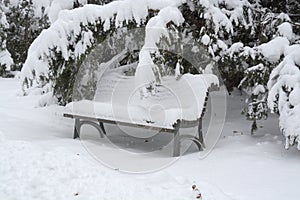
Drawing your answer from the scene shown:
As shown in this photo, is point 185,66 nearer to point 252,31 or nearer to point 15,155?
point 252,31

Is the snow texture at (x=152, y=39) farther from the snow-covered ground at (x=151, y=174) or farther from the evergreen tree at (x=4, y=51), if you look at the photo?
the evergreen tree at (x=4, y=51)

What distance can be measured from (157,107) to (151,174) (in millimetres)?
1397

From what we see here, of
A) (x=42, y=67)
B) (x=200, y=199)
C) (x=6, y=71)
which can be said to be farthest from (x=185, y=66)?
(x=6, y=71)

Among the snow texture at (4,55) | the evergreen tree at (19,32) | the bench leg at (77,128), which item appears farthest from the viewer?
the evergreen tree at (19,32)

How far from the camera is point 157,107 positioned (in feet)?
16.9

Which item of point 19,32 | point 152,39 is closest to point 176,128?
point 152,39

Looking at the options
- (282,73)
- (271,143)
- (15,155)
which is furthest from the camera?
(271,143)

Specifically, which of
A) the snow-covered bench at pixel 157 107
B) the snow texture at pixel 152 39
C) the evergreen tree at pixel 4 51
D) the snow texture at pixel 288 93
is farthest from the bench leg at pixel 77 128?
the evergreen tree at pixel 4 51

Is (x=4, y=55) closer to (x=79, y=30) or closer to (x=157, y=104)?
(x=79, y=30)

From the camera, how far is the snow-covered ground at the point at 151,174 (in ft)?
10.8

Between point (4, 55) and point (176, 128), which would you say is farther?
point (4, 55)

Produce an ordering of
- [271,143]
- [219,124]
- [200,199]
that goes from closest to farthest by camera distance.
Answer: [200,199]
[271,143]
[219,124]

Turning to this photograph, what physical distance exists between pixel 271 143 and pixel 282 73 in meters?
0.95

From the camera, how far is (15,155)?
4.13 m
